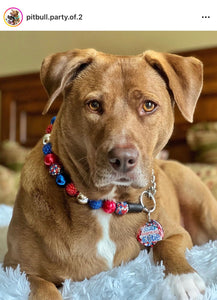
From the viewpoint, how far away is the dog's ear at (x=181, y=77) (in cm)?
122

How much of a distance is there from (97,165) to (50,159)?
0.24m

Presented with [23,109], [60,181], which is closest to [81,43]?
[23,109]

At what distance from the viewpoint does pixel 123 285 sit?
1.00m

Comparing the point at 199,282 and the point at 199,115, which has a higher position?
the point at 199,282

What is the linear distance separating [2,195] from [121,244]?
179 centimetres

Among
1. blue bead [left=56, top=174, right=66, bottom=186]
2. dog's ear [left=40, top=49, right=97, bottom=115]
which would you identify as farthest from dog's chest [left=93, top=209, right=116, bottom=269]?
dog's ear [left=40, top=49, right=97, bottom=115]

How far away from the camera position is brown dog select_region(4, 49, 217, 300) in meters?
1.09

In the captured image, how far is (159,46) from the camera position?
3395 millimetres

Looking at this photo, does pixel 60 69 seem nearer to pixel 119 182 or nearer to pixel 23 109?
pixel 119 182
